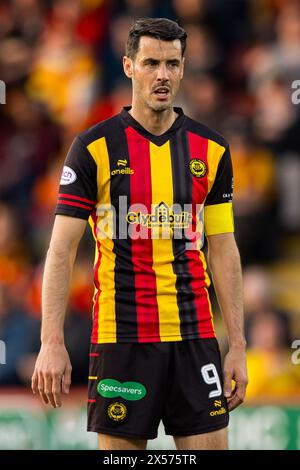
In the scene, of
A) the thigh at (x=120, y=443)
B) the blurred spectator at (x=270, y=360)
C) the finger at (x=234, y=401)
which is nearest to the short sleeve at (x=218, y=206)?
the finger at (x=234, y=401)

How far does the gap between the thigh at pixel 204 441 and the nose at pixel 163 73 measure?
1.49 meters

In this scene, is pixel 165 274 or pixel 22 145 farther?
pixel 22 145

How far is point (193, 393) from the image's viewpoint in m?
4.20

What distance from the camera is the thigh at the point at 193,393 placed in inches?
164

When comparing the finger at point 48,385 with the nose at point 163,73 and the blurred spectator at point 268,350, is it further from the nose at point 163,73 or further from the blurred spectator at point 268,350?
the blurred spectator at point 268,350

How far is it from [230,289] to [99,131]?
89cm

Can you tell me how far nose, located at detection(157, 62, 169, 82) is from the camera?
165 inches

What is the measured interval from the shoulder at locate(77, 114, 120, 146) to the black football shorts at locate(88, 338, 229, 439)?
0.87 metres

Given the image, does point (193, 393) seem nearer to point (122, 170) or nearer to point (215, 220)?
point (215, 220)

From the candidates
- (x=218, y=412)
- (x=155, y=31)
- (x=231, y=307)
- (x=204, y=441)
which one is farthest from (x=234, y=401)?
(x=155, y=31)

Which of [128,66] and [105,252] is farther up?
[128,66]

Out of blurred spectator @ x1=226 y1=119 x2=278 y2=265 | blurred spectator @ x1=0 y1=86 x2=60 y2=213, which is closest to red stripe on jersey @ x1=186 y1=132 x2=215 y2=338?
blurred spectator @ x1=226 y1=119 x2=278 y2=265
